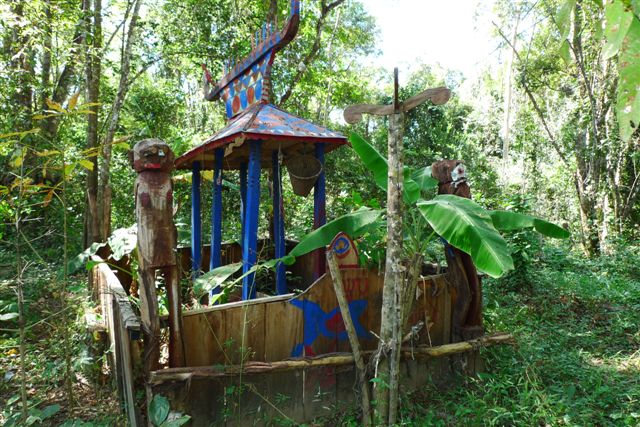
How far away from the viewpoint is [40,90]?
8.73m

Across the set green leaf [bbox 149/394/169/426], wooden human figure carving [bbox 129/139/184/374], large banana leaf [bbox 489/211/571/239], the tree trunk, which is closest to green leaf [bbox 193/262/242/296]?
wooden human figure carving [bbox 129/139/184/374]

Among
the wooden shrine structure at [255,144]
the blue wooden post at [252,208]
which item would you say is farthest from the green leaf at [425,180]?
the blue wooden post at [252,208]

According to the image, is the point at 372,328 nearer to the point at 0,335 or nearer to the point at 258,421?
the point at 258,421

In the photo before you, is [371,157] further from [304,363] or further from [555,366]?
[555,366]

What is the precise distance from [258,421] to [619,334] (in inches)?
166

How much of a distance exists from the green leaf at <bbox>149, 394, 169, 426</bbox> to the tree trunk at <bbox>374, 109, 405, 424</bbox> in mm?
1402

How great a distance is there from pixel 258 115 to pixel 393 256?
2.27 m

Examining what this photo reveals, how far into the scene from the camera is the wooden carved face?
9.54 ft

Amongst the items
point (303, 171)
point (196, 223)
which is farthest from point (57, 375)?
point (303, 171)

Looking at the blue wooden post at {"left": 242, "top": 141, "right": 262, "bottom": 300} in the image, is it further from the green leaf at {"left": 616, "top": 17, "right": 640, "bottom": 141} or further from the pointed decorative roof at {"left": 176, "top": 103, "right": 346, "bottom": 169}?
the green leaf at {"left": 616, "top": 17, "right": 640, "bottom": 141}

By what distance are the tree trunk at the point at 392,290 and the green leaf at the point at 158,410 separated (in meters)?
1.40

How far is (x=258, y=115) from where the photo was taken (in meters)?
4.57

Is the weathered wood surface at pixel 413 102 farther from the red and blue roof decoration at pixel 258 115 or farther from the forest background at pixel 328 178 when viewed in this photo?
the red and blue roof decoration at pixel 258 115

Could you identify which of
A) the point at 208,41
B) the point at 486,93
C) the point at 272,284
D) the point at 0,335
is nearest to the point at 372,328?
the point at 272,284
